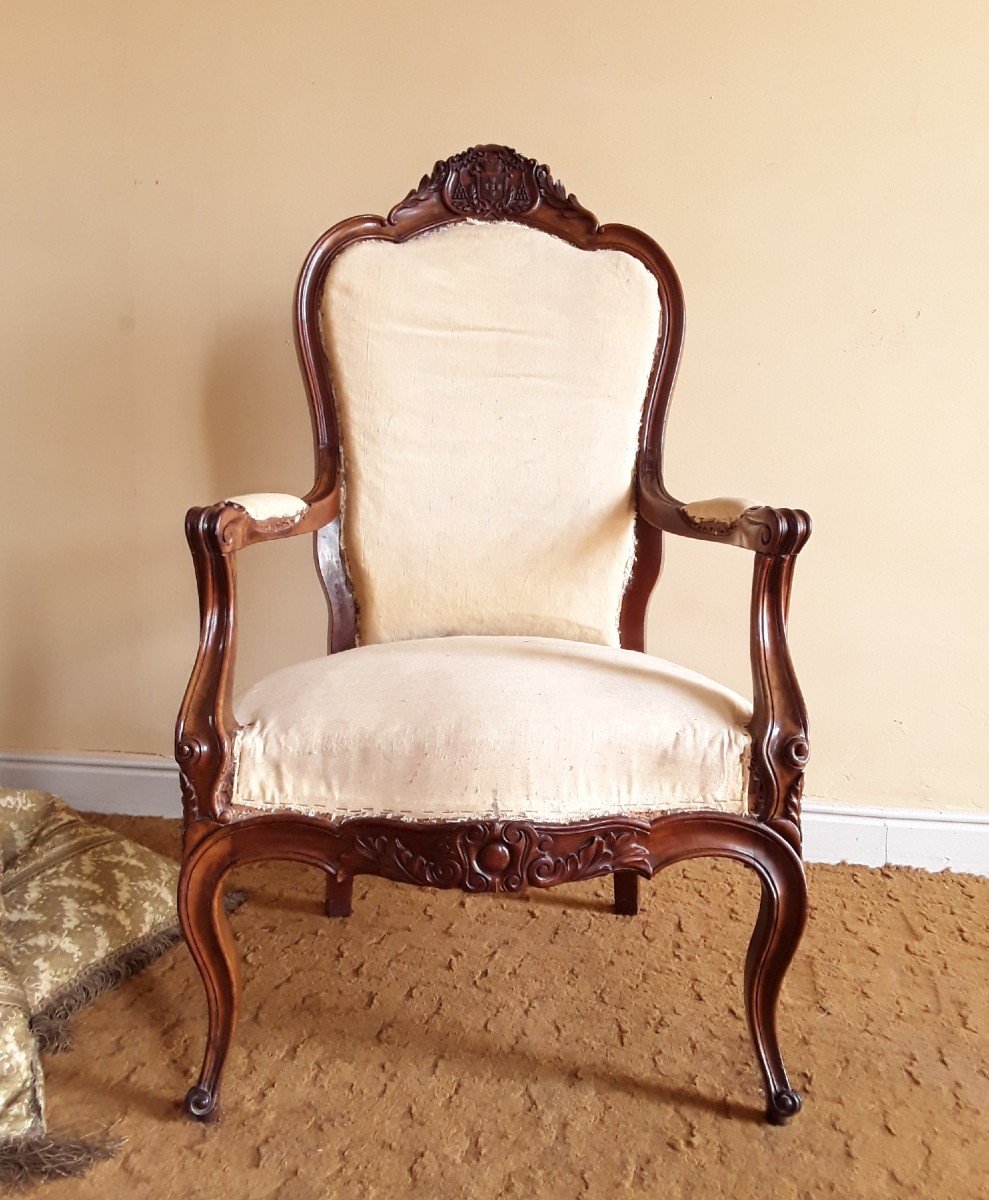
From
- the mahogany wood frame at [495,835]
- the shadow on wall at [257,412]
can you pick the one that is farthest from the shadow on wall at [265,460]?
the mahogany wood frame at [495,835]

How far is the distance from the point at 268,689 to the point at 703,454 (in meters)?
1.05

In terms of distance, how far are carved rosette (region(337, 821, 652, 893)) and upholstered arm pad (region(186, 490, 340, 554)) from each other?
1.24 feet

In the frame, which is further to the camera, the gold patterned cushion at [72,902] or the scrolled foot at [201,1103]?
the gold patterned cushion at [72,902]

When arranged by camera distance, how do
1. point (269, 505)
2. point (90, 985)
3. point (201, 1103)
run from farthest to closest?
point (90, 985)
point (269, 505)
point (201, 1103)

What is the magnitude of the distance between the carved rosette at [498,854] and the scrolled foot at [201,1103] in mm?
347

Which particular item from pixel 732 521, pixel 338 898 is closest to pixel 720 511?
pixel 732 521

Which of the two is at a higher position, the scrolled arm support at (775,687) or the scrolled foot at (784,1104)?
the scrolled arm support at (775,687)

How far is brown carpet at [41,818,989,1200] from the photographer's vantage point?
1.10m

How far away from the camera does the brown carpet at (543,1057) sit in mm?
1104

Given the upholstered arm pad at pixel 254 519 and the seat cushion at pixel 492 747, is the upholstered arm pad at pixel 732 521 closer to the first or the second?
the seat cushion at pixel 492 747

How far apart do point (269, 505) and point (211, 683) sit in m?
0.27

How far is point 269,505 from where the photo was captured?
50.5 inches

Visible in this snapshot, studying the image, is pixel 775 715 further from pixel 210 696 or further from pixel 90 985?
pixel 90 985

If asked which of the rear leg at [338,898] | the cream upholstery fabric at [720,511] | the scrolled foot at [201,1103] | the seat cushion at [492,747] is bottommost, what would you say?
the rear leg at [338,898]
